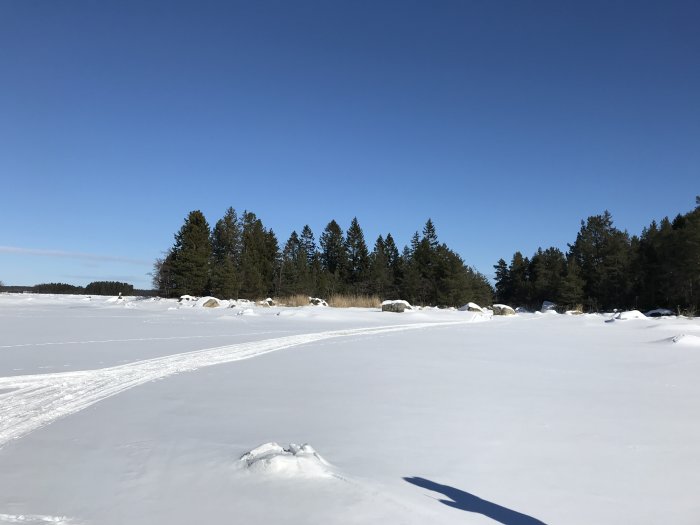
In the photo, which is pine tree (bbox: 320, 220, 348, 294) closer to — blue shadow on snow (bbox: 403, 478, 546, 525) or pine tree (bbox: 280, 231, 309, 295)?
pine tree (bbox: 280, 231, 309, 295)

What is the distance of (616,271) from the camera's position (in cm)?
3841

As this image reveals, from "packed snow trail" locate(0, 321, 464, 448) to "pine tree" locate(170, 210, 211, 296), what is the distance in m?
31.3

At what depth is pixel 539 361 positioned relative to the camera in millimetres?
6656

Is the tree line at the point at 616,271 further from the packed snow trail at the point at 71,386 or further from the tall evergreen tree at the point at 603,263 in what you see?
the packed snow trail at the point at 71,386

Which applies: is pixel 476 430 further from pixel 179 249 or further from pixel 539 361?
pixel 179 249

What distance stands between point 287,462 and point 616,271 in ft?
138

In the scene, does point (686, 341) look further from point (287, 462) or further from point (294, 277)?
point (294, 277)

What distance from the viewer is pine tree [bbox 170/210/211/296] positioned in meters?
36.9

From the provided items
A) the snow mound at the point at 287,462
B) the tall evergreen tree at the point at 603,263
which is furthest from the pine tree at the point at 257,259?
the snow mound at the point at 287,462

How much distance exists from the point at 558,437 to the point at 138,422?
9.81 feet

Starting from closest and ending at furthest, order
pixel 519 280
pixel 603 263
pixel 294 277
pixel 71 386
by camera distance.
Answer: pixel 71 386, pixel 603 263, pixel 294 277, pixel 519 280

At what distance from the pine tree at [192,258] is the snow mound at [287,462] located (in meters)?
36.0

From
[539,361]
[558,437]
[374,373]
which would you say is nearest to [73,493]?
[558,437]

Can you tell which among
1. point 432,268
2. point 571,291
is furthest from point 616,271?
point 432,268
